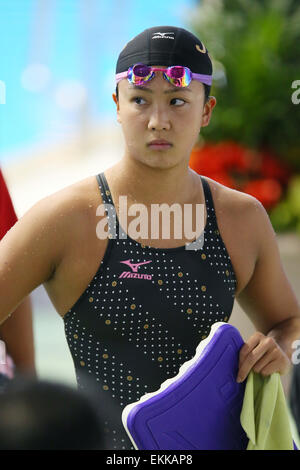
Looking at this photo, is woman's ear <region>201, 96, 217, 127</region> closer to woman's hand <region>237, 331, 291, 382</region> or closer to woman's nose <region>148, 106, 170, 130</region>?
woman's nose <region>148, 106, 170, 130</region>

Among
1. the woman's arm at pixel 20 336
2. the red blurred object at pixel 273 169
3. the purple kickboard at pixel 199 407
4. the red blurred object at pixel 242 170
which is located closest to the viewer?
the purple kickboard at pixel 199 407

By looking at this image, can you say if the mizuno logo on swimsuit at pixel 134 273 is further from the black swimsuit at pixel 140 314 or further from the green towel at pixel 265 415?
the green towel at pixel 265 415

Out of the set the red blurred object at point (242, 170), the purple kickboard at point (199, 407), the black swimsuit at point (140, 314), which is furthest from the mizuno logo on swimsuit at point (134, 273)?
the red blurred object at point (242, 170)

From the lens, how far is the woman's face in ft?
4.00

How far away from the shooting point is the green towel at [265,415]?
118 centimetres

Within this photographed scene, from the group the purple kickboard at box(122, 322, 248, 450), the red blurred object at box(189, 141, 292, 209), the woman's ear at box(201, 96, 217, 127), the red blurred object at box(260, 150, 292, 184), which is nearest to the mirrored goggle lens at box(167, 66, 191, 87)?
the woman's ear at box(201, 96, 217, 127)

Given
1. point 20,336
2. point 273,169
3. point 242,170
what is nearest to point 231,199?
point 20,336

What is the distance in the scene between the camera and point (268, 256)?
4.61ft

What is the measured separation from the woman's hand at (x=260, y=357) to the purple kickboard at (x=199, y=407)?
0.04ft

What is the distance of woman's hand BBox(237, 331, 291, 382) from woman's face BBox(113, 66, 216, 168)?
37 cm

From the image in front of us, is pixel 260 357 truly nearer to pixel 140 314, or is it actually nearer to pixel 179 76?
pixel 140 314

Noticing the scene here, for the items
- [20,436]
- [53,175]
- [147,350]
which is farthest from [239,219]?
[53,175]

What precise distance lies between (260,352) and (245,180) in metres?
1.29
